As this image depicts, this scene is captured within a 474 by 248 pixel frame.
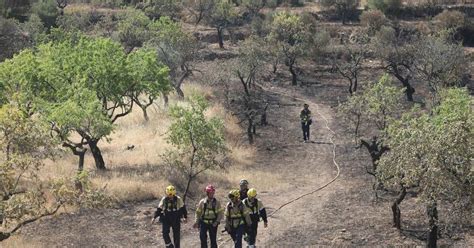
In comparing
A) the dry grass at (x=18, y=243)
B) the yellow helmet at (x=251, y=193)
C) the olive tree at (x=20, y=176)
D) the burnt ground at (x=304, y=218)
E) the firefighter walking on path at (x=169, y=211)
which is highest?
the olive tree at (x=20, y=176)

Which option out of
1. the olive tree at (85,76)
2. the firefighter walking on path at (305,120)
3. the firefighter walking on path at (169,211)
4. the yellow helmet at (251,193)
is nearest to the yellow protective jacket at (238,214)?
the yellow helmet at (251,193)

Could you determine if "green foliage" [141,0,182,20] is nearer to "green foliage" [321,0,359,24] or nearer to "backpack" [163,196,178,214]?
"green foliage" [321,0,359,24]

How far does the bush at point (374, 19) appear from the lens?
63947mm

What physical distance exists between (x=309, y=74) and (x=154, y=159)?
97.2 ft

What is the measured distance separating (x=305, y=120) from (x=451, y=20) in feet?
126

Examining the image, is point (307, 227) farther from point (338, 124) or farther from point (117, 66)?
point (338, 124)

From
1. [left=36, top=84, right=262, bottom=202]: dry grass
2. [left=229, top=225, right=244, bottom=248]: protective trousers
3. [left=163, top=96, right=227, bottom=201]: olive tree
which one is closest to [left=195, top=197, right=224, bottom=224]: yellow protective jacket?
[left=229, top=225, right=244, bottom=248]: protective trousers

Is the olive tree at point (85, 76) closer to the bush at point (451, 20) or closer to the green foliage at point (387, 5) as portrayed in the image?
the bush at point (451, 20)

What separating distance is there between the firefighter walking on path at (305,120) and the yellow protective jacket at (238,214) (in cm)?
1741

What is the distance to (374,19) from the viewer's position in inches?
2554

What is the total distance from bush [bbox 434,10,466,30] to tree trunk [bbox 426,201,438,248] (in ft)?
160

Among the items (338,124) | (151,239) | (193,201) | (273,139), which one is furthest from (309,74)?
(151,239)

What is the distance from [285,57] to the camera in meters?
51.9

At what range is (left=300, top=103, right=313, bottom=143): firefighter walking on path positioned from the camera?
3186cm
